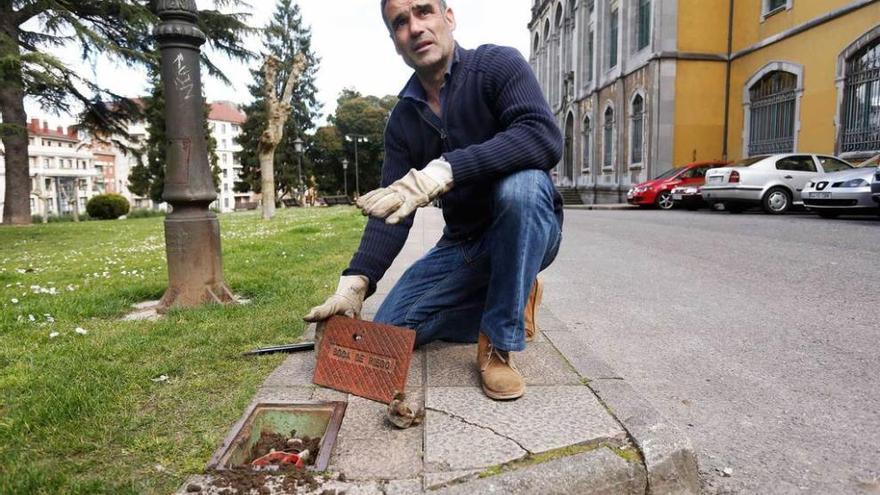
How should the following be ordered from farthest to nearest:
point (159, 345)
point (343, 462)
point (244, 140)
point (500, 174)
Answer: point (244, 140)
point (159, 345)
point (500, 174)
point (343, 462)

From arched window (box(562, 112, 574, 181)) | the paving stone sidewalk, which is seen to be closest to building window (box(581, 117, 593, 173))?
arched window (box(562, 112, 574, 181))

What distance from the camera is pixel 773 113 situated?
19.8 m

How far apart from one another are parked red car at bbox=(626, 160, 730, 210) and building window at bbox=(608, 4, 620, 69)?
10832 mm

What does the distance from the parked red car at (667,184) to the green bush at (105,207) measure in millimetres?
25198

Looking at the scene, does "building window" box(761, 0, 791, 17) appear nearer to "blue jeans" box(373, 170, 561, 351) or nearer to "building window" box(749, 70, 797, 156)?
"building window" box(749, 70, 797, 156)

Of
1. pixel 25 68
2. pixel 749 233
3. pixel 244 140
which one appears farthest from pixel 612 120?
pixel 244 140

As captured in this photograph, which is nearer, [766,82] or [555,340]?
[555,340]

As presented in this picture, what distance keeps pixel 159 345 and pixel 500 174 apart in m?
1.95

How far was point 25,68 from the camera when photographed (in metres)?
8.66

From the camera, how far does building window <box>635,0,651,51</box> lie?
77.3ft

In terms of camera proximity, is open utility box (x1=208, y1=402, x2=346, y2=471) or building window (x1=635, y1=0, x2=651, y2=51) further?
building window (x1=635, y1=0, x2=651, y2=51)

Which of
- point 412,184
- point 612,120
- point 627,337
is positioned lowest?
point 627,337

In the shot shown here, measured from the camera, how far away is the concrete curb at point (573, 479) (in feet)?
4.82

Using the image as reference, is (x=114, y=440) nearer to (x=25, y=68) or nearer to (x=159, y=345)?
(x=159, y=345)
